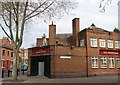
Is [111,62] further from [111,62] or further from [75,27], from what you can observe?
[75,27]

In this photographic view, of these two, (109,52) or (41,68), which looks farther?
(109,52)

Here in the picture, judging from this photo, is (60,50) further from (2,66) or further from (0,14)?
(2,66)

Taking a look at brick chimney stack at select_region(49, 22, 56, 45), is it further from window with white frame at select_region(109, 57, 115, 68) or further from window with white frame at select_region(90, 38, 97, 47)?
window with white frame at select_region(109, 57, 115, 68)

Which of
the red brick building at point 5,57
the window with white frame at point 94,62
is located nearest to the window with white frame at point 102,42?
the window with white frame at point 94,62

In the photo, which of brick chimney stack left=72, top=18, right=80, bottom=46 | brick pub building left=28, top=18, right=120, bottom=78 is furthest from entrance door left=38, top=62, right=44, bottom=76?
brick chimney stack left=72, top=18, right=80, bottom=46

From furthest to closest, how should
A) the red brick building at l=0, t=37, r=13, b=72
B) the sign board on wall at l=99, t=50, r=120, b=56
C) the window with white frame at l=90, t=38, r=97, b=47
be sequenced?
the red brick building at l=0, t=37, r=13, b=72 → the sign board on wall at l=99, t=50, r=120, b=56 → the window with white frame at l=90, t=38, r=97, b=47

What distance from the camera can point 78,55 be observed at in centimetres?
3594

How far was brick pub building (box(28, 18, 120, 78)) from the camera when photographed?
112 feet

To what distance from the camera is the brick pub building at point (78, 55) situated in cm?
3412

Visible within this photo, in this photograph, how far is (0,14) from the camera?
2677 cm

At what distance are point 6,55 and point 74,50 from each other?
32.6 meters

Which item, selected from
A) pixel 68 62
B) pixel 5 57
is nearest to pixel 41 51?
pixel 68 62

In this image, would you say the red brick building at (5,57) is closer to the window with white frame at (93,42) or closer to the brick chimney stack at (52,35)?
the brick chimney stack at (52,35)

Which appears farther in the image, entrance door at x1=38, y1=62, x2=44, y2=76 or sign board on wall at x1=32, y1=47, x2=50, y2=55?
entrance door at x1=38, y1=62, x2=44, y2=76
